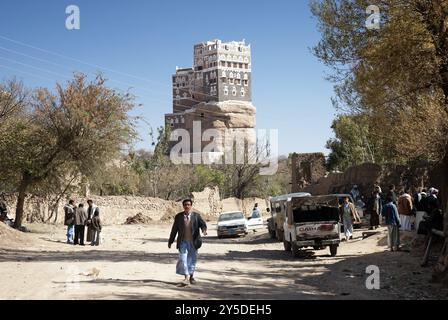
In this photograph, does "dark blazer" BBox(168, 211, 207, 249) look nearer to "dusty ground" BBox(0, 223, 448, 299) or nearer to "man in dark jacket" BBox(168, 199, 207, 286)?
"man in dark jacket" BBox(168, 199, 207, 286)

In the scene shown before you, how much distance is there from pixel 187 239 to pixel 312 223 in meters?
8.26

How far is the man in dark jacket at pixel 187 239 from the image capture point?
42.0 ft

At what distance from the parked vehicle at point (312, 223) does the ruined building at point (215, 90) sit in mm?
113672

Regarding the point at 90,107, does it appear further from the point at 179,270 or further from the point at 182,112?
the point at 182,112

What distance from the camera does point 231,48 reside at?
156 meters

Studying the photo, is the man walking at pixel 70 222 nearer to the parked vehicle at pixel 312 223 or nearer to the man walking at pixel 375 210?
the parked vehicle at pixel 312 223

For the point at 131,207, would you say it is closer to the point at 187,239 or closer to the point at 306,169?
the point at 306,169

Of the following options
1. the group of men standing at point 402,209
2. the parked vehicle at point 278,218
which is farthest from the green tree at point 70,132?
the group of men standing at point 402,209

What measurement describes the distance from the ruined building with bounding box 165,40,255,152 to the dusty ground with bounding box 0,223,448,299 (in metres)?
113

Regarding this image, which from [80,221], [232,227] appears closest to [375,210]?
[232,227]

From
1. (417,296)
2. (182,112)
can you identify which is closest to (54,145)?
(417,296)

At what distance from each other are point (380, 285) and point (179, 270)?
4981mm

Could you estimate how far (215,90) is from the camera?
475 ft
